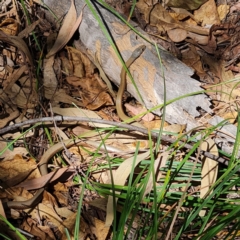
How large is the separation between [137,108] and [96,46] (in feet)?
1.38

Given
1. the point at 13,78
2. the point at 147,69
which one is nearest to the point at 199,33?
the point at 147,69

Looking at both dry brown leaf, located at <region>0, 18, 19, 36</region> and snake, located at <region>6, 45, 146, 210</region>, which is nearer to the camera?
snake, located at <region>6, 45, 146, 210</region>

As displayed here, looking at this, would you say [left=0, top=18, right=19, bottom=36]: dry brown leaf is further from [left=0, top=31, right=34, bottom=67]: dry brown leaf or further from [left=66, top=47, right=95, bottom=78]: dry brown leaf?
[left=66, top=47, right=95, bottom=78]: dry brown leaf

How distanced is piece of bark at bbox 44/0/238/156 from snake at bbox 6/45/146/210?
4 cm

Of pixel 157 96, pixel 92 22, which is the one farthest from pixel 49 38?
pixel 157 96

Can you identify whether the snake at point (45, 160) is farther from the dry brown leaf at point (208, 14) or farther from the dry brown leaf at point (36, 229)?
the dry brown leaf at point (208, 14)

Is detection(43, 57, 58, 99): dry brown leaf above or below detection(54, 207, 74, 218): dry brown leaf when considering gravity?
above

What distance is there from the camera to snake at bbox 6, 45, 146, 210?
1.96 meters

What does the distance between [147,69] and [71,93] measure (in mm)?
453

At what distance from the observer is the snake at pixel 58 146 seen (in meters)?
1.96

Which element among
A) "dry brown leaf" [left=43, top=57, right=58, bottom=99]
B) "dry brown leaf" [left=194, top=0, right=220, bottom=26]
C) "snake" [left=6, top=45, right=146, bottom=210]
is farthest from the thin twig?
"dry brown leaf" [left=194, top=0, right=220, bottom=26]

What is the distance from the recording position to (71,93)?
2277mm

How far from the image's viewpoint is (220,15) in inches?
101

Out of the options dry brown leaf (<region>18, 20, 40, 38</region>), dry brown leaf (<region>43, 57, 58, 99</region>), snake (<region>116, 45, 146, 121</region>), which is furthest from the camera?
dry brown leaf (<region>18, 20, 40, 38</region>)
